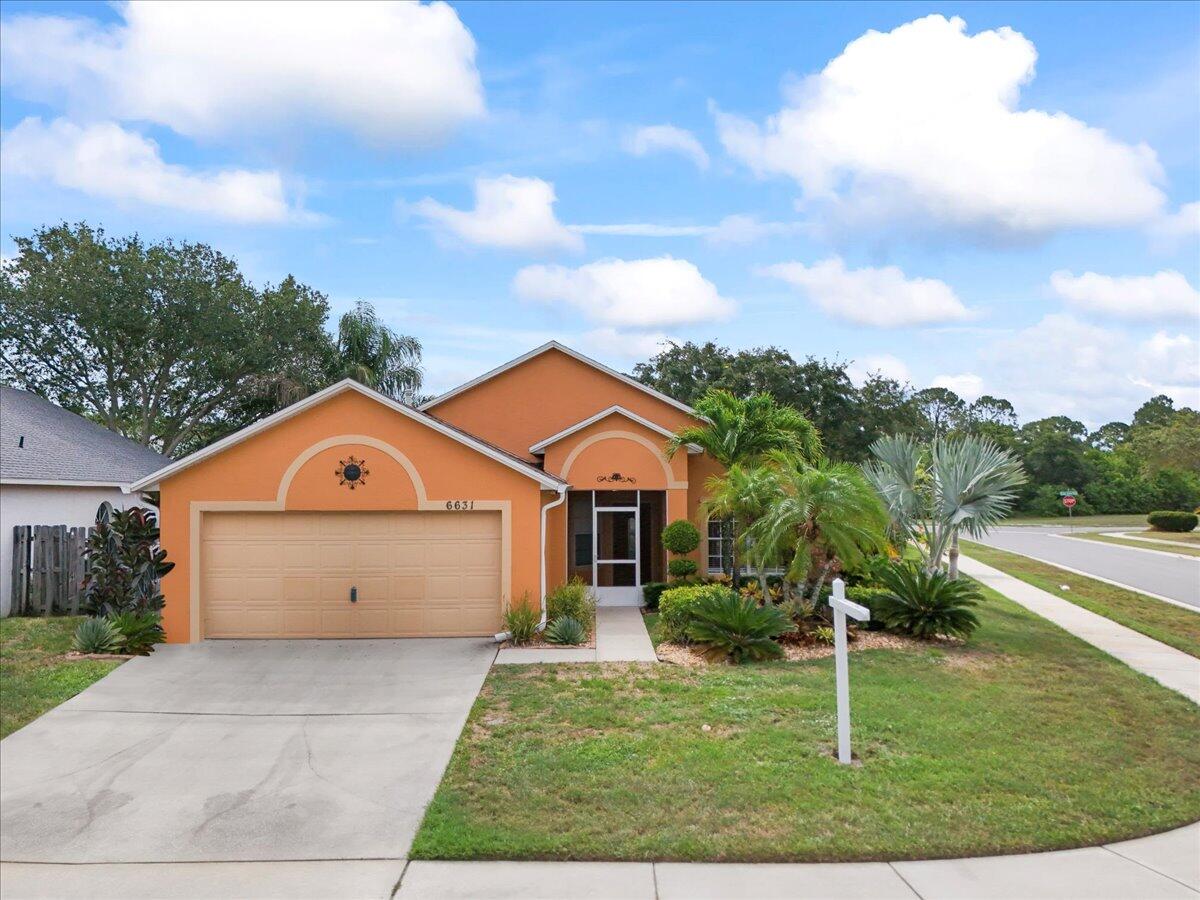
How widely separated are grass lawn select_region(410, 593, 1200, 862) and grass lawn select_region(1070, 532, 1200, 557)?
27887 mm

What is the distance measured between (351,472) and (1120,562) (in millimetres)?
27459

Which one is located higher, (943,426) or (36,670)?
(943,426)

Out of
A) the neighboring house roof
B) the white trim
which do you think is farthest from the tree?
the white trim

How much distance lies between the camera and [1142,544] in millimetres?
37188

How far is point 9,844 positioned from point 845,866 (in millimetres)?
6467

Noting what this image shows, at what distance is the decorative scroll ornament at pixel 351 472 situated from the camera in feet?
45.8

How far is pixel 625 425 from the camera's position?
18.1 metres

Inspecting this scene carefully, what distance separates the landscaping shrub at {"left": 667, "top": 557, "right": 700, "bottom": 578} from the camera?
17.5m

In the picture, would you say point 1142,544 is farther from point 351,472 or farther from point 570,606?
point 351,472

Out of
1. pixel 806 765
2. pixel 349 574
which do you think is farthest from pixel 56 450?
pixel 806 765

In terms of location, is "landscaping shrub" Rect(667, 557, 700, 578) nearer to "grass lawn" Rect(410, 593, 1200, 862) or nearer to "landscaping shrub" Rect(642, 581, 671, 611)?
"landscaping shrub" Rect(642, 581, 671, 611)

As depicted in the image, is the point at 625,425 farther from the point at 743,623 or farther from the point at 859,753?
the point at 859,753

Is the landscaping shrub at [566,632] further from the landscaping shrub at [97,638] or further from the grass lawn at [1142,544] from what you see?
the grass lawn at [1142,544]

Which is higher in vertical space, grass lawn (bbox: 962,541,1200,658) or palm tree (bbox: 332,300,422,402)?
palm tree (bbox: 332,300,422,402)
